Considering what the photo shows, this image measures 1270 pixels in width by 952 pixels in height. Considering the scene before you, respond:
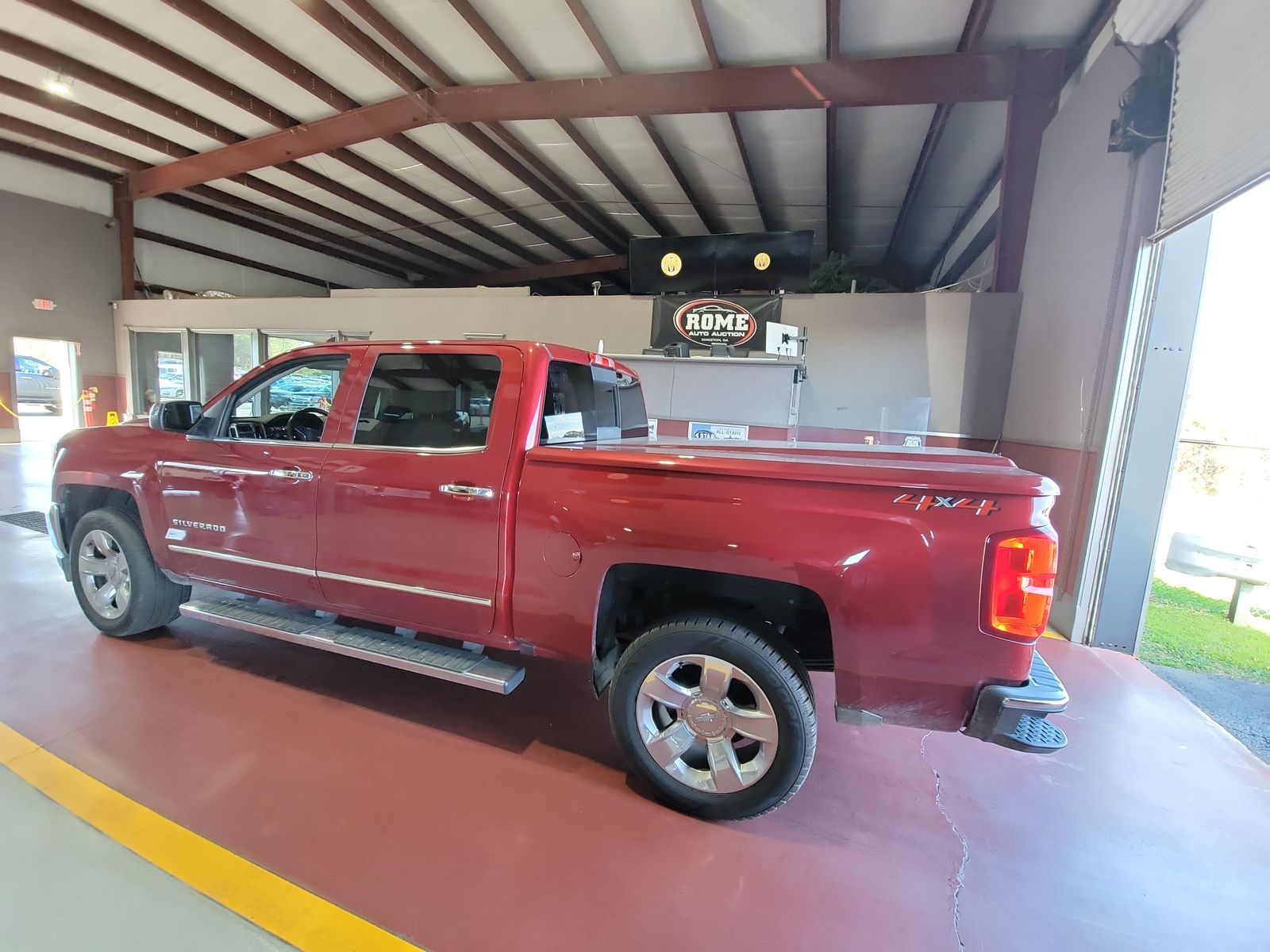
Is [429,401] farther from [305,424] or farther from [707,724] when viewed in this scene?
[707,724]

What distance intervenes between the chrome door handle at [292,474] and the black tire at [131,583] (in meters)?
1.25

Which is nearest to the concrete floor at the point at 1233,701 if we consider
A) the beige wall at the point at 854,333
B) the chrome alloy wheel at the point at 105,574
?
the beige wall at the point at 854,333

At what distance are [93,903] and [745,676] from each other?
2.19 metres

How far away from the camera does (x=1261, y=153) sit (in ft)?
9.38

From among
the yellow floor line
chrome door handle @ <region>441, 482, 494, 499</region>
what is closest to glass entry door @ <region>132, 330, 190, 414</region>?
the yellow floor line

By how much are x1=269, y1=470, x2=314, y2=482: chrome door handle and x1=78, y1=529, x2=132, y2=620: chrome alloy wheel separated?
1429mm

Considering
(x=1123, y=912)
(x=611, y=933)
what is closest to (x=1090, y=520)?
(x=1123, y=912)

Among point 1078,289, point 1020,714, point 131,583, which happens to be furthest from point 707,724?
point 1078,289

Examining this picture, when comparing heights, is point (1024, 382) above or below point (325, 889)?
above

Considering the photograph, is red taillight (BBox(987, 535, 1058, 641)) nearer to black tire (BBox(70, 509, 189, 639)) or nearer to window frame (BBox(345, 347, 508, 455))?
window frame (BBox(345, 347, 508, 455))

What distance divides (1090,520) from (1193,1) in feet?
11.2

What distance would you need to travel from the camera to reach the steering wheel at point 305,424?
3305 millimetres

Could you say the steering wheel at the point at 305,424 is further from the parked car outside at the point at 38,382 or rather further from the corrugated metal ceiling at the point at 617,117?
the parked car outside at the point at 38,382

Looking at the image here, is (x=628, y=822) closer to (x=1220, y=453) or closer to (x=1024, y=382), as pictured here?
(x=1220, y=453)
